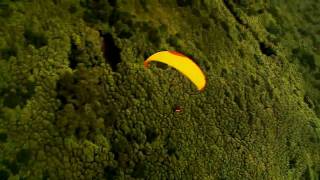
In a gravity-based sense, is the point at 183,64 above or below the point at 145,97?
above

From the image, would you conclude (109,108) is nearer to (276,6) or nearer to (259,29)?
(259,29)

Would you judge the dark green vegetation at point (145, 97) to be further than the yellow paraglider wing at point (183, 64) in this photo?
No

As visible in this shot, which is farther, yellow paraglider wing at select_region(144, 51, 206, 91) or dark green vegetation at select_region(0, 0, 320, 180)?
yellow paraglider wing at select_region(144, 51, 206, 91)

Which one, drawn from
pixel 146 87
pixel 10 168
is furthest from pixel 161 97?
pixel 10 168

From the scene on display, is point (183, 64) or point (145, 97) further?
point (183, 64)
